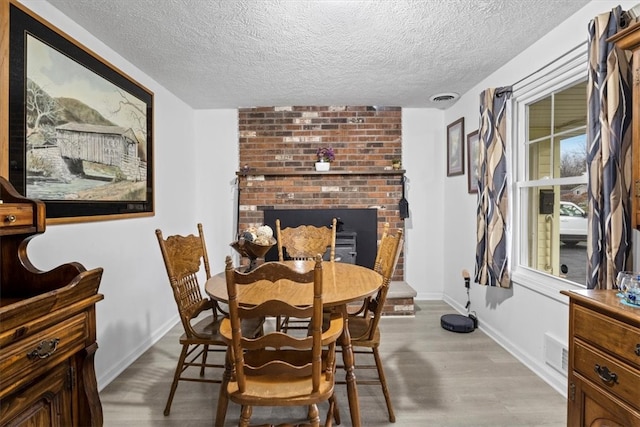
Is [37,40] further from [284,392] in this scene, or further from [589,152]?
[589,152]

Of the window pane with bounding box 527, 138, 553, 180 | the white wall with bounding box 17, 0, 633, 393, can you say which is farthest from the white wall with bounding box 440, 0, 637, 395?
the window pane with bounding box 527, 138, 553, 180

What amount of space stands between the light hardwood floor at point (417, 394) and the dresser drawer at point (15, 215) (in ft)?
4.30

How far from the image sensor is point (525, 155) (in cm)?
267

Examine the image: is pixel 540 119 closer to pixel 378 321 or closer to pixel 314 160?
pixel 378 321

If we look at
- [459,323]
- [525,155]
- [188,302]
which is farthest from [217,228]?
[525,155]

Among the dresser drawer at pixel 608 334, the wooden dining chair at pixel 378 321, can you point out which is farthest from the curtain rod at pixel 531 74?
the dresser drawer at pixel 608 334

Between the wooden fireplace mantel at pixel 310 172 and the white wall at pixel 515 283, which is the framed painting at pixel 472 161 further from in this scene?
the wooden fireplace mantel at pixel 310 172

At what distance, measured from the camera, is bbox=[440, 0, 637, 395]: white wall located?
211cm

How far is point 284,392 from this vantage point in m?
1.31

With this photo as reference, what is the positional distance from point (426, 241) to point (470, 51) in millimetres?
2195

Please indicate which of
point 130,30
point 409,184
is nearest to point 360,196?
point 409,184

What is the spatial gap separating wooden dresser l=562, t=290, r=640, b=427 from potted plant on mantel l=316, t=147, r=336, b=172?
272 centimetres

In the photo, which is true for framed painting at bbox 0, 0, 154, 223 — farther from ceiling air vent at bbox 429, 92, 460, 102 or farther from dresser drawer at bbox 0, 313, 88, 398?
ceiling air vent at bbox 429, 92, 460, 102

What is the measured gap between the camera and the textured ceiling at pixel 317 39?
1.92 m
